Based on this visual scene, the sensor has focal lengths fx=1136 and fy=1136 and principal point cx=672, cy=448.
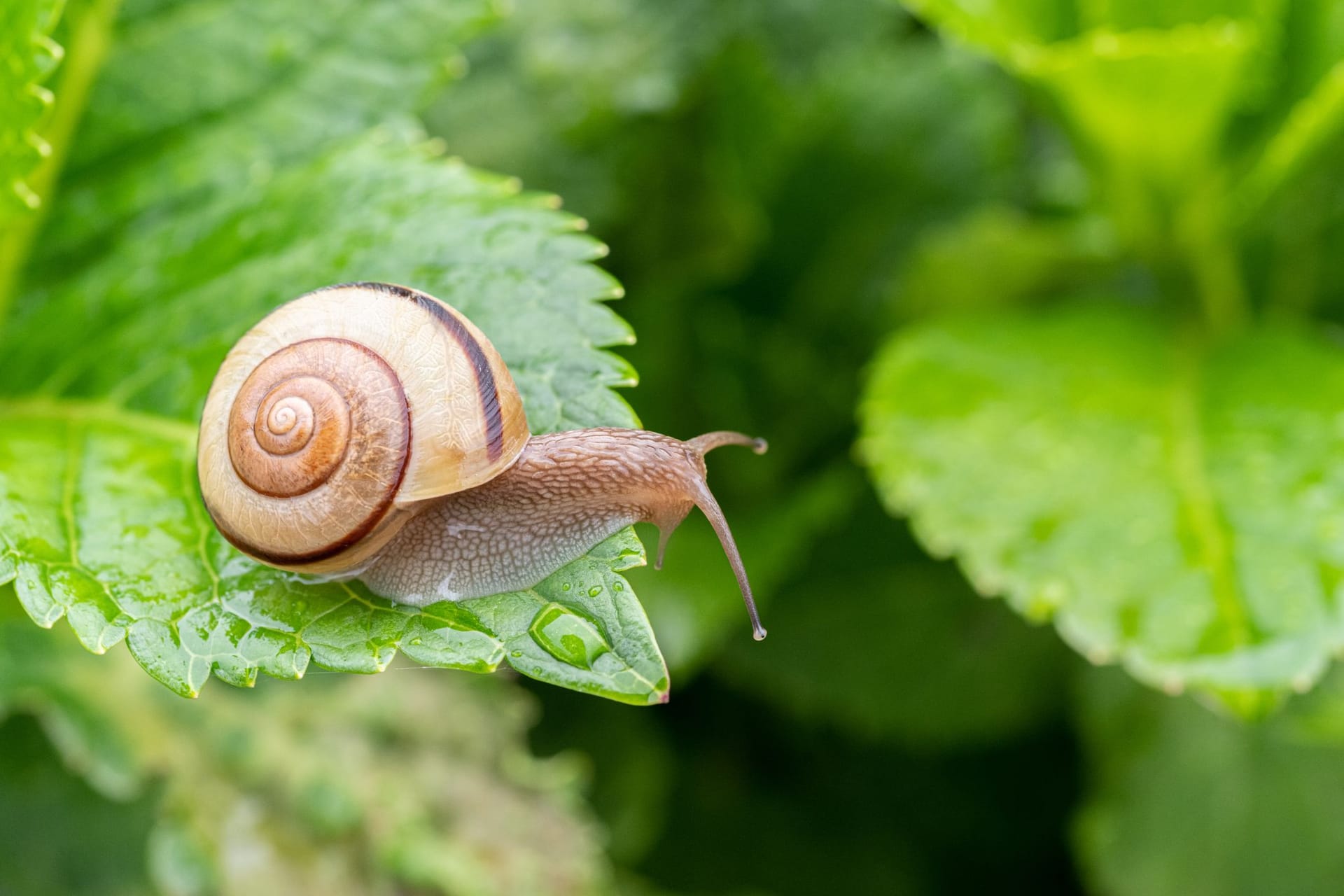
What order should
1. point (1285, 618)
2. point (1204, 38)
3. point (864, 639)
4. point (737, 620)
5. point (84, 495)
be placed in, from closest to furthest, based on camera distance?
point (84, 495) → point (1285, 618) → point (1204, 38) → point (737, 620) → point (864, 639)

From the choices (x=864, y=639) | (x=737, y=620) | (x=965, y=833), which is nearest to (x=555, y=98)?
(x=737, y=620)

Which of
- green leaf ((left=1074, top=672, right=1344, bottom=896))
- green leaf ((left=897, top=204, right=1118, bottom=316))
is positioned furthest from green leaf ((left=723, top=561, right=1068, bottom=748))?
green leaf ((left=897, top=204, right=1118, bottom=316))

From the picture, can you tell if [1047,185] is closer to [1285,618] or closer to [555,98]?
[555,98]

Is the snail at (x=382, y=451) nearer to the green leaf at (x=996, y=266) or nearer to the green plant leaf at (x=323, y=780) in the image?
the green plant leaf at (x=323, y=780)

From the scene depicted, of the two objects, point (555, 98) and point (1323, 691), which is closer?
point (1323, 691)

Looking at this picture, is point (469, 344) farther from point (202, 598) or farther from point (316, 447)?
point (202, 598)

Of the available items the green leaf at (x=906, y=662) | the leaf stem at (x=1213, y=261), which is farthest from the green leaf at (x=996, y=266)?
the green leaf at (x=906, y=662)

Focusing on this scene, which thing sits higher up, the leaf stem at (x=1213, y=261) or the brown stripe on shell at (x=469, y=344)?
the leaf stem at (x=1213, y=261)
